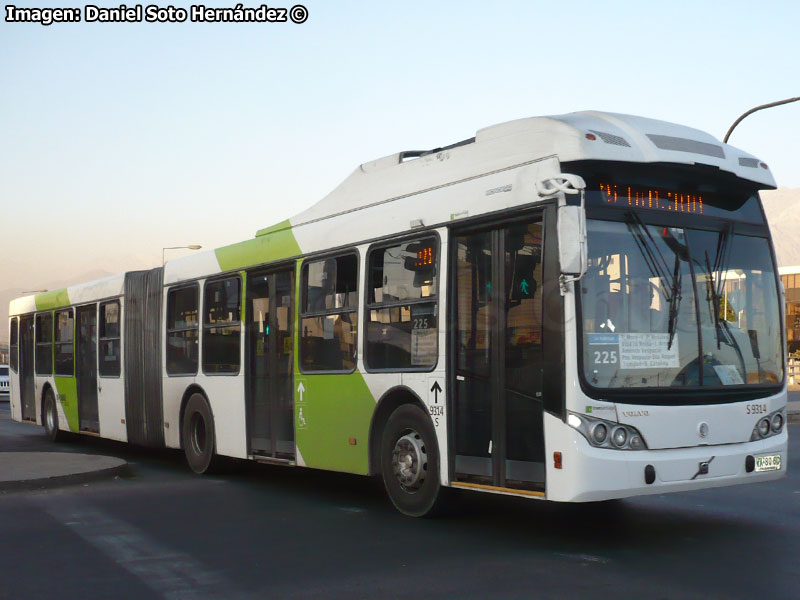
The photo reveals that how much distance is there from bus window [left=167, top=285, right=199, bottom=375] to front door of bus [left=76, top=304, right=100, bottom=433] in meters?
3.58

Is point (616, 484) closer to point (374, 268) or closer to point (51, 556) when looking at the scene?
point (374, 268)

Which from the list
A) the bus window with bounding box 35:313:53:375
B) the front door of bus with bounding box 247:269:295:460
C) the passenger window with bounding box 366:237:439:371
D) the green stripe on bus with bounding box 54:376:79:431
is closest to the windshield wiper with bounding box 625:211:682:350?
the passenger window with bounding box 366:237:439:371

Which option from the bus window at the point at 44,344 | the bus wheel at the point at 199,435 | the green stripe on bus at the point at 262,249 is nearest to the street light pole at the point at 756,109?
the green stripe on bus at the point at 262,249

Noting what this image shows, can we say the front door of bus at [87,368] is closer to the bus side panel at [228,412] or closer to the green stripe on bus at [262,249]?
the bus side panel at [228,412]

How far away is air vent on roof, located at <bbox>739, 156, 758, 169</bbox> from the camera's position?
9023 mm

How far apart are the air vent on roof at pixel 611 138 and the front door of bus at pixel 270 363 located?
4846mm

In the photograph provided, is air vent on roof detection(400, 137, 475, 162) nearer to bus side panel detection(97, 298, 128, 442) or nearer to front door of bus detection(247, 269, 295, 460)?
front door of bus detection(247, 269, 295, 460)

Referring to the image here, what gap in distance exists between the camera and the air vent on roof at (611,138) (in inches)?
328

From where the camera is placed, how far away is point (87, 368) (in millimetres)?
18703

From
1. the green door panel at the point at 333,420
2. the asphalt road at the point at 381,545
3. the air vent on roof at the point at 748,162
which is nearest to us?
the asphalt road at the point at 381,545

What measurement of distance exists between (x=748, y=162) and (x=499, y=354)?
280 centimetres

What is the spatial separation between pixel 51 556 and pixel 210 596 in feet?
6.78

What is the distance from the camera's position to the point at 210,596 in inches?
264

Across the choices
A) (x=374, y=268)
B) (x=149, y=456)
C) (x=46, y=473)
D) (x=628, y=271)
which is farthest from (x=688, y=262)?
(x=149, y=456)
